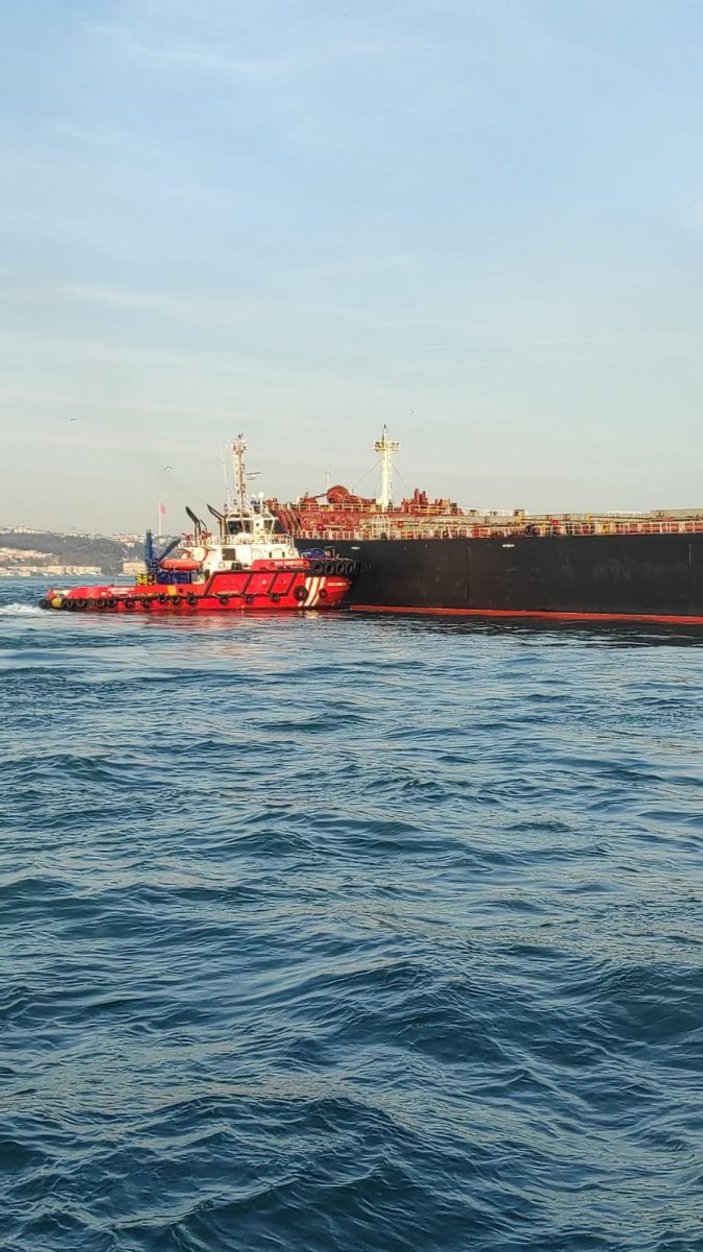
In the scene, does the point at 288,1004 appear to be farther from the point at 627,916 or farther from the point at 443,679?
the point at 443,679

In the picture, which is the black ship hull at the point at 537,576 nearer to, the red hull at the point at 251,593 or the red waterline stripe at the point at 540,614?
the red waterline stripe at the point at 540,614

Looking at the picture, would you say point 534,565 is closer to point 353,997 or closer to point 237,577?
point 237,577

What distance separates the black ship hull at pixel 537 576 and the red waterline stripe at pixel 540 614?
47 mm

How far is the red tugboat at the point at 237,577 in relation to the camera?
181ft

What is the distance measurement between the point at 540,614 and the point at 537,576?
1.72 metres

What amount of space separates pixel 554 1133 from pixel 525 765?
36.5ft

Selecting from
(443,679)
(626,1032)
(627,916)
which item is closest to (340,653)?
(443,679)

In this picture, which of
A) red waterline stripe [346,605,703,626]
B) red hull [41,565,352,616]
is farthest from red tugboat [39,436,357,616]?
red waterline stripe [346,605,703,626]

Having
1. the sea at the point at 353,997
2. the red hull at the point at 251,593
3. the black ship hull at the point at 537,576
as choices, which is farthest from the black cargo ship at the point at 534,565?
the sea at the point at 353,997

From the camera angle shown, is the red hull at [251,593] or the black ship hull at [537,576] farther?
the red hull at [251,593]

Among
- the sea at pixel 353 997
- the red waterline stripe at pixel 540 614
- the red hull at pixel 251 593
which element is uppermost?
the red hull at pixel 251 593

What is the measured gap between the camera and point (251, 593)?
5528cm

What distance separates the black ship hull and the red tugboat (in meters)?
2.37

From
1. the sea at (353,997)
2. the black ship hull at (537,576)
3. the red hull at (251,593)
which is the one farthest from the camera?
the red hull at (251,593)
